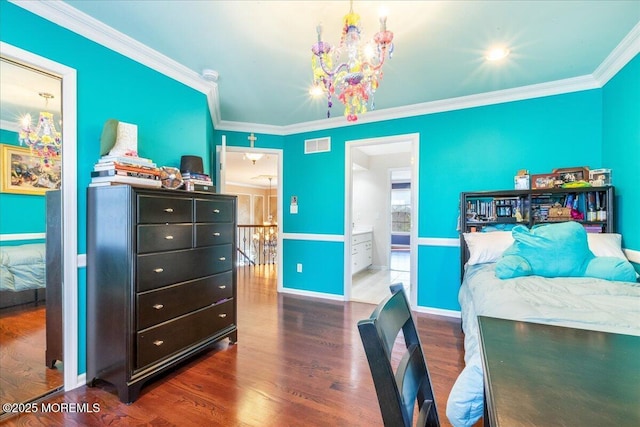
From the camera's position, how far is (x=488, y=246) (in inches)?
97.5

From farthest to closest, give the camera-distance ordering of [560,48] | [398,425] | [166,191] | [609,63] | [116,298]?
[609,63]
[560,48]
[166,191]
[116,298]
[398,425]

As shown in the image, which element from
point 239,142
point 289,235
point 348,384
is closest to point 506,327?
point 348,384

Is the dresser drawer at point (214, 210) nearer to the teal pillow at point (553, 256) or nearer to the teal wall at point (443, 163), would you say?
the teal wall at point (443, 163)

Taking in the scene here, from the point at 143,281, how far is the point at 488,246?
8.68ft

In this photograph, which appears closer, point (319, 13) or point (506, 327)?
point (506, 327)

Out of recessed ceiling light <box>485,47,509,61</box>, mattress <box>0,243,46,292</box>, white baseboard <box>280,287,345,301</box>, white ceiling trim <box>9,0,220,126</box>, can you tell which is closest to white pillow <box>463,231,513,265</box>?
recessed ceiling light <box>485,47,509,61</box>

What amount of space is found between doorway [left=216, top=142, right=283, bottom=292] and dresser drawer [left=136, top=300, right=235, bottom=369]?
3.47ft

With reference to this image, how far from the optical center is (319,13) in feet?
6.05

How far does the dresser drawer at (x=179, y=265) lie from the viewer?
71.7 inches

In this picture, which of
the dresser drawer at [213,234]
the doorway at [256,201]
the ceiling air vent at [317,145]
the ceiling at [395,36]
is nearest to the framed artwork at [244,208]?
the doorway at [256,201]

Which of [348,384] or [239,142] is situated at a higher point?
[239,142]

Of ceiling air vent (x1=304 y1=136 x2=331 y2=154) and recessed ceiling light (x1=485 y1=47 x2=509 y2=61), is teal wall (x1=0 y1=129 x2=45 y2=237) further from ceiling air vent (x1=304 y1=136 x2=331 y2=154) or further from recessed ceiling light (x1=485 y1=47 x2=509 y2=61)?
recessed ceiling light (x1=485 y1=47 x2=509 y2=61)

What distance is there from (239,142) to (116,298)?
2.74 m

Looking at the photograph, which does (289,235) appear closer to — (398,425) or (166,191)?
(166,191)
